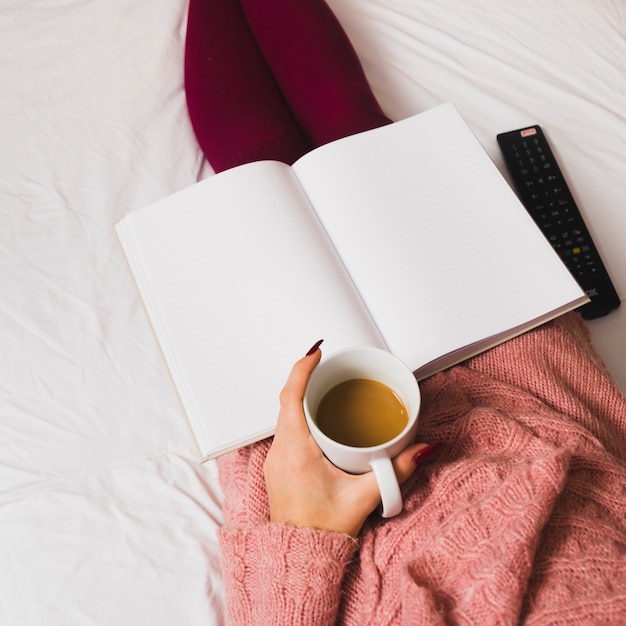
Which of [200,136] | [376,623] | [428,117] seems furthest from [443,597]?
[200,136]

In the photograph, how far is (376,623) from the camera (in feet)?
1.46

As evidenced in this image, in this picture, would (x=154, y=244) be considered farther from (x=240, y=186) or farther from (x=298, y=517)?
(x=298, y=517)

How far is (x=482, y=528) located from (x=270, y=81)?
0.67 metres

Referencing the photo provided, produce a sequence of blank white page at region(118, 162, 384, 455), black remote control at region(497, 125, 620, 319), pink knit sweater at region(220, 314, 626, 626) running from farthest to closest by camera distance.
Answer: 1. black remote control at region(497, 125, 620, 319)
2. blank white page at region(118, 162, 384, 455)
3. pink knit sweater at region(220, 314, 626, 626)

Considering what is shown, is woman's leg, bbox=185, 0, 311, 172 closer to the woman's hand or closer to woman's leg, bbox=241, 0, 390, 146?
woman's leg, bbox=241, 0, 390, 146

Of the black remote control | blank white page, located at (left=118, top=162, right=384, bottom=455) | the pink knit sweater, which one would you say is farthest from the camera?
the black remote control

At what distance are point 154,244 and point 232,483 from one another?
0.82 ft

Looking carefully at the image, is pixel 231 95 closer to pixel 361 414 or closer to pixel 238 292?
pixel 238 292

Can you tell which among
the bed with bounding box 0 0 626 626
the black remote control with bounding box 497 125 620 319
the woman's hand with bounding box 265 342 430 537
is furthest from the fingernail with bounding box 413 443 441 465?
the black remote control with bounding box 497 125 620 319

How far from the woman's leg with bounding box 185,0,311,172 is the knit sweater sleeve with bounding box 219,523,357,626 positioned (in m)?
0.47

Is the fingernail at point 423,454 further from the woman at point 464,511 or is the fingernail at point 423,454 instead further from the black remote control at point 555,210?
the black remote control at point 555,210

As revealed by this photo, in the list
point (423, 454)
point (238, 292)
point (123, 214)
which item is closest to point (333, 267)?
point (238, 292)

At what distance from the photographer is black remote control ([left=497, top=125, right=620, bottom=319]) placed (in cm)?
70

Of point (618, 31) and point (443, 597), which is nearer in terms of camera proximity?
point (443, 597)
